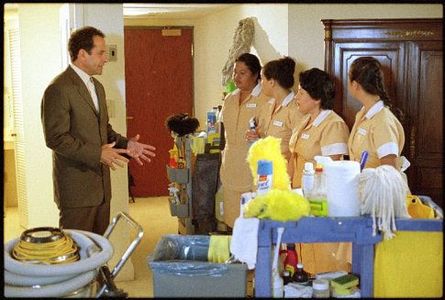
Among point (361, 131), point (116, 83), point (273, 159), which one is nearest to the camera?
point (273, 159)

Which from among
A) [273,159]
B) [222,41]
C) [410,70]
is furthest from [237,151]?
[222,41]

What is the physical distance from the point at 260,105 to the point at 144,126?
3170 mm

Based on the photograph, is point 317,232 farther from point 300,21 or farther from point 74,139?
point 300,21

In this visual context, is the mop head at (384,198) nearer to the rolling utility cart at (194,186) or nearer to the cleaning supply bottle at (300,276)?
the cleaning supply bottle at (300,276)

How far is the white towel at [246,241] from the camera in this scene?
189 centimetres

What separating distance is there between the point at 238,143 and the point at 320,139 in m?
0.97

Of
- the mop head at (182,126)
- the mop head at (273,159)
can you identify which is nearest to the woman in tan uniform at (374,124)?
the mop head at (273,159)

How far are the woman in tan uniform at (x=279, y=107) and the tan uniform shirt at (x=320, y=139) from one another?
301 millimetres

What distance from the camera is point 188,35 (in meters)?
6.96

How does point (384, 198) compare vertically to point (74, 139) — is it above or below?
below

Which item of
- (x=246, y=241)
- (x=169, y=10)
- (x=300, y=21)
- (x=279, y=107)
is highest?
(x=169, y=10)

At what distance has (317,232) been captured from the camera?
75.8 inches

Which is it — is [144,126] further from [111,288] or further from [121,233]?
[111,288]

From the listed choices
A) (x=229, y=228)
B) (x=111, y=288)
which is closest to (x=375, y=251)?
(x=111, y=288)
